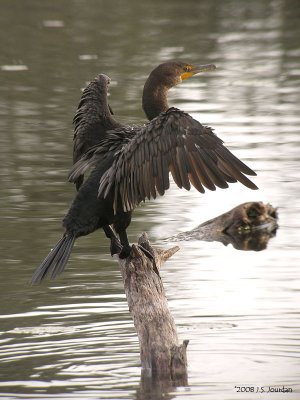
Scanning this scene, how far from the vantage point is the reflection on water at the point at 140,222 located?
6.96m

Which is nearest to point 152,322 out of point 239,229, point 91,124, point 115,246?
point 115,246

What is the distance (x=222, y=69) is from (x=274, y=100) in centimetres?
246

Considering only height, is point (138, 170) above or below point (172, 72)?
below

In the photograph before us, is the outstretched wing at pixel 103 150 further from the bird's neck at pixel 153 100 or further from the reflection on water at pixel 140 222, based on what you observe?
the reflection on water at pixel 140 222

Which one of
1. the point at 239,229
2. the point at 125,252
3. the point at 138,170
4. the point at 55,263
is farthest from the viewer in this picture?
the point at 239,229

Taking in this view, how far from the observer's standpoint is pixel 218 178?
641 centimetres

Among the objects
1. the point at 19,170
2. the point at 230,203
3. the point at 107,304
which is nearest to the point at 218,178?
the point at 107,304

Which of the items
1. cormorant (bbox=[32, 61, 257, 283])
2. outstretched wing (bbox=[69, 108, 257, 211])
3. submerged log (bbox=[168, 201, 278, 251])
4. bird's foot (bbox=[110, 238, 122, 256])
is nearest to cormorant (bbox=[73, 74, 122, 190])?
cormorant (bbox=[32, 61, 257, 283])

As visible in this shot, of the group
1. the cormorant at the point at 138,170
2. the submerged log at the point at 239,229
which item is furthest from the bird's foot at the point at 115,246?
the submerged log at the point at 239,229

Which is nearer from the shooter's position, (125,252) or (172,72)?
(125,252)

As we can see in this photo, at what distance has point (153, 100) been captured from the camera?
25.8 ft

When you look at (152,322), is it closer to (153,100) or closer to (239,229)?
(153,100)

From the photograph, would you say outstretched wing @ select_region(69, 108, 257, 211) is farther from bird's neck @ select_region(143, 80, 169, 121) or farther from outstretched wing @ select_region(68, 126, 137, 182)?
bird's neck @ select_region(143, 80, 169, 121)

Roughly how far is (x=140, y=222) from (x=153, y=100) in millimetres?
2545
